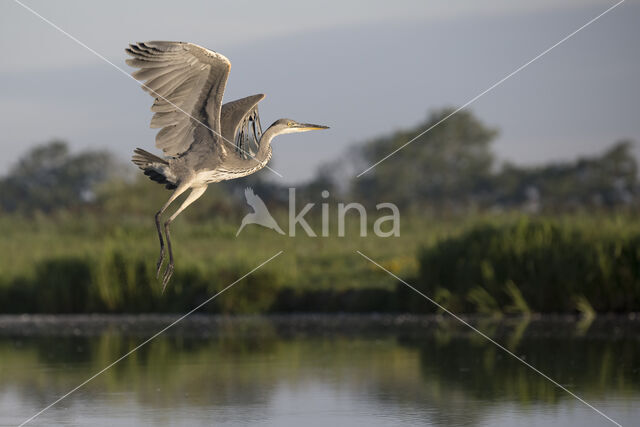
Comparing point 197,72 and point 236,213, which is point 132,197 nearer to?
point 236,213

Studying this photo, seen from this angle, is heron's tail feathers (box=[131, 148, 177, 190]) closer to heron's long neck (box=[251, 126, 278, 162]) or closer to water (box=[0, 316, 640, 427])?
heron's long neck (box=[251, 126, 278, 162])

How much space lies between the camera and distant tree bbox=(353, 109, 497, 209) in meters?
47.1

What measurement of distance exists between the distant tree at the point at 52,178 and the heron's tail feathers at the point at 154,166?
3628 centimetres

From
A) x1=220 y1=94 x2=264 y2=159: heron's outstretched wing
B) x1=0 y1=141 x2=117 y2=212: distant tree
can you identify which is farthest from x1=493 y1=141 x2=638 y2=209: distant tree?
x1=220 y1=94 x2=264 y2=159: heron's outstretched wing

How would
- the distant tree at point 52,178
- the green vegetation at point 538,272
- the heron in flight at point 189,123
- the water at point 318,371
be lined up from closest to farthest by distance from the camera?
the heron in flight at point 189,123 < the water at point 318,371 < the green vegetation at point 538,272 < the distant tree at point 52,178

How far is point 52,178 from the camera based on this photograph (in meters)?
46.9

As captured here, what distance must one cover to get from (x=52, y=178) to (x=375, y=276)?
99.8ft

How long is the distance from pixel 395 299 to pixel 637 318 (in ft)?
12.4

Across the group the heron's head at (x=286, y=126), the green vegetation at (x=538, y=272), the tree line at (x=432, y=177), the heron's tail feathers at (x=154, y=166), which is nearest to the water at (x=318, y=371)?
the green vegetation at (x=538, y=272)

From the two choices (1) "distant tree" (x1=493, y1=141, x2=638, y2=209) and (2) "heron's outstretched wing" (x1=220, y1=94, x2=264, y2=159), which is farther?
(1) "distant tree" (x1=493, y1=141, x2=638, y2=209)

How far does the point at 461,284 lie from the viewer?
56.0 ft

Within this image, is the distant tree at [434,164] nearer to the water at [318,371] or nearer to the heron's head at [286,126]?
the water at [318,371]

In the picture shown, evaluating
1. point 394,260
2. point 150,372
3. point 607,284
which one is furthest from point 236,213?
point 150,372

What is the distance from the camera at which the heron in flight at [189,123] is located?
848cm
